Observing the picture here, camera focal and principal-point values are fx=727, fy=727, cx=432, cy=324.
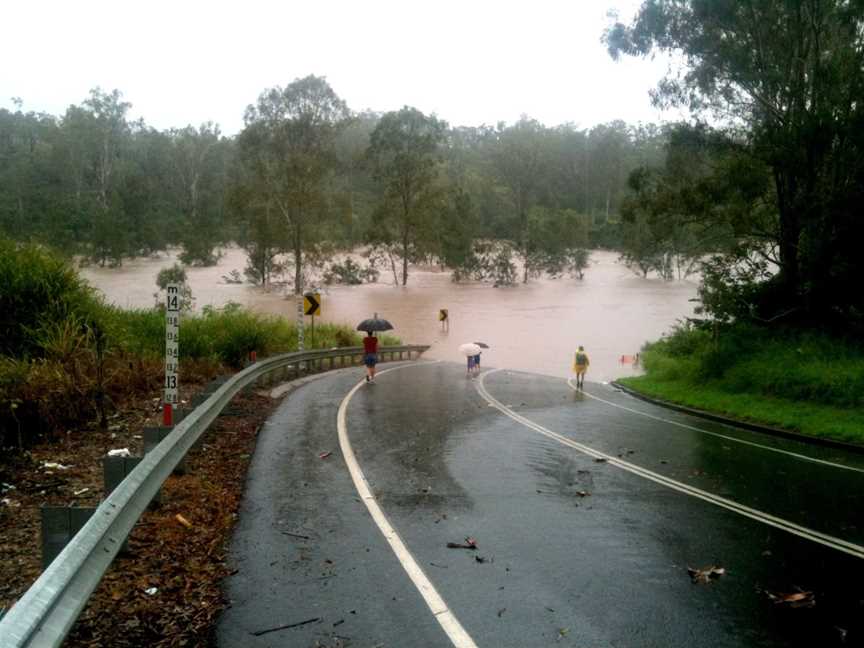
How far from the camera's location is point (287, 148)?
54875mm

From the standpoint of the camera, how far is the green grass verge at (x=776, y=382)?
51.0ft

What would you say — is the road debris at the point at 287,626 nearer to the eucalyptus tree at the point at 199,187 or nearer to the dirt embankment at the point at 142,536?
the dirt embankment at the point at 142,536

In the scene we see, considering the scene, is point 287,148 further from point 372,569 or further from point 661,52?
point 372,569

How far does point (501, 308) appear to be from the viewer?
60.1m

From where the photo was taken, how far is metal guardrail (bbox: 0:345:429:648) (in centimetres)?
296

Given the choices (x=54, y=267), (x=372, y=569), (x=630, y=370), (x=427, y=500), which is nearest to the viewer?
(x=372, y=569)

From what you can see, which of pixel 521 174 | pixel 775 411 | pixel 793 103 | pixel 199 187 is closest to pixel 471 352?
pixel 775 411

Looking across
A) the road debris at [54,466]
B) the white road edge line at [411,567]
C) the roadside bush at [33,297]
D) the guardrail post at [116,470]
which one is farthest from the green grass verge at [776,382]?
the roadside bush at [33,297]

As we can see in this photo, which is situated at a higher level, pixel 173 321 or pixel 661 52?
pixel 661 52

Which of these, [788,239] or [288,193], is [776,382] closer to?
[788,239]

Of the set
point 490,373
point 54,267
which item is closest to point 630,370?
point 490,373

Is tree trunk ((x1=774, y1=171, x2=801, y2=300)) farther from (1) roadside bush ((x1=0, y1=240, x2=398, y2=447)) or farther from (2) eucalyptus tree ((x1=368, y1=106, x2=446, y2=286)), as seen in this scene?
(2) eucalyptus tree ((x1=368, y1=106, x2=446, y2=286))

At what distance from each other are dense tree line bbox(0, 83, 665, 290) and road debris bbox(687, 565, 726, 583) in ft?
91.2

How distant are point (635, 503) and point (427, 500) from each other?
2291mm
